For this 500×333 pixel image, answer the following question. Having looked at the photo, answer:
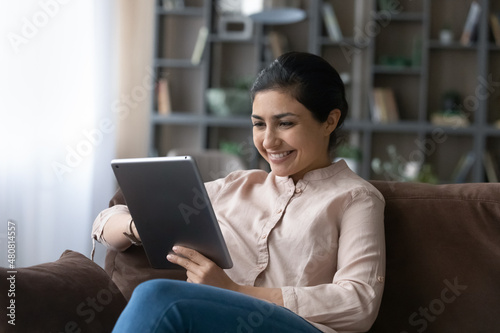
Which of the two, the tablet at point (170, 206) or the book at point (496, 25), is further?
the book at point (496, 25)

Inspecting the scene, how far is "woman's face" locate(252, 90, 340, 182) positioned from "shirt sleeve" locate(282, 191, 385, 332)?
0.74 ft

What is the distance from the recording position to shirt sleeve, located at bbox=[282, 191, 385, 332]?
4.66 feet

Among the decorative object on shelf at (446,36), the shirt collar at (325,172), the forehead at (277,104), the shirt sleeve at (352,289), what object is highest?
the decorative object on shelf at (446,36)

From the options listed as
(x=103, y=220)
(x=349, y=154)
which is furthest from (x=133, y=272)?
(x=349, y=154)

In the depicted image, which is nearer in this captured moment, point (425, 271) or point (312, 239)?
point (312, 239)

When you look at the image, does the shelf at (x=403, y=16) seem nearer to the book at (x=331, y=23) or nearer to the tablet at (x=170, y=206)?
the book at (x=331, y=23)

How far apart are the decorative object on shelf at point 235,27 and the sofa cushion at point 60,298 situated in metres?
3.87

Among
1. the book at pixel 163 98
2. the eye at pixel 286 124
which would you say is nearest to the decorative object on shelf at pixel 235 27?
the book at pixel 163 98

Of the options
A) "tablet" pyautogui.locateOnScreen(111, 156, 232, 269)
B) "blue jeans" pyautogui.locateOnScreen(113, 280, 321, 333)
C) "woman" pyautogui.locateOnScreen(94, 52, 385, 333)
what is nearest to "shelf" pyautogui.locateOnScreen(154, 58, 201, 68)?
"woman" pyautogui.locateOnScreen(94, 52, 385, 333)

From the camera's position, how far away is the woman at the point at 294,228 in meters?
1.42

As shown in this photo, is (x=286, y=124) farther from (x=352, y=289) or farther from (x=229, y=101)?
(x=229, y=101)

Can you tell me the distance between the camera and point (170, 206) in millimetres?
1469

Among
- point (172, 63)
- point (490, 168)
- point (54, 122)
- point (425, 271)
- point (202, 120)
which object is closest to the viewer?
point (425, 271)

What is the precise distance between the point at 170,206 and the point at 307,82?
1.51ft
